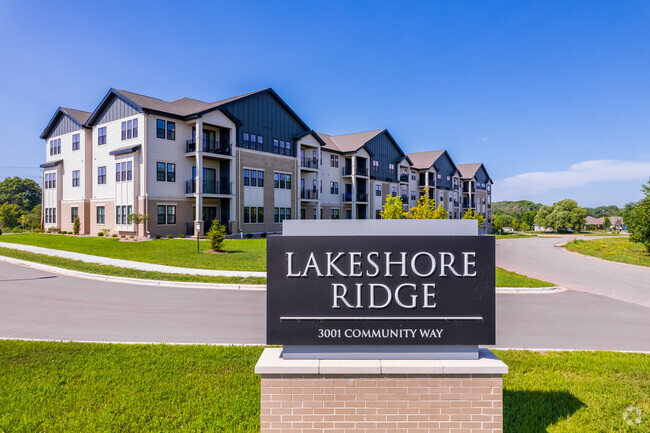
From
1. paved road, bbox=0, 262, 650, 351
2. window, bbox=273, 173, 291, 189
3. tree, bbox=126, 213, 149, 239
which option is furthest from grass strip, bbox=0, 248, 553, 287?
window, bbox=273, 173, 291, 189

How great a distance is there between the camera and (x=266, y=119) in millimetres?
37406

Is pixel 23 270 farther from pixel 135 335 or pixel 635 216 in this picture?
pixel 635 216

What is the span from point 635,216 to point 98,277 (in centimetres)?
3561

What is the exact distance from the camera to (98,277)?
14.7 metres

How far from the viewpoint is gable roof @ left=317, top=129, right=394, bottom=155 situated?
157 feet

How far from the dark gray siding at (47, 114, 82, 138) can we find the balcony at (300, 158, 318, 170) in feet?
70.0

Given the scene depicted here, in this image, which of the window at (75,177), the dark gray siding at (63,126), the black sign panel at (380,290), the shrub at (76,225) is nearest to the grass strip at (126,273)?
the black sign panel at (380,290)

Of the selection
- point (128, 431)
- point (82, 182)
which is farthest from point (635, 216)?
point (82, 182)

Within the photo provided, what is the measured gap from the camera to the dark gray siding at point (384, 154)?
168 feet

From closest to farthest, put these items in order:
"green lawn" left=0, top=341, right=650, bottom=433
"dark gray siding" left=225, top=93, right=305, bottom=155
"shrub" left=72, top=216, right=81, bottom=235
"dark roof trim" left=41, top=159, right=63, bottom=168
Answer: "green lawn" left=0, top=341, right=650, bottom=433, "shrub" left=72, top=216, right=81, bottom=235, "dark gray siding" left=225, top=93, right=305, bottom=155, "dark roof trim" left=41, top=159, right=63, bottom=168

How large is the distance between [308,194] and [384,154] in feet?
53.8

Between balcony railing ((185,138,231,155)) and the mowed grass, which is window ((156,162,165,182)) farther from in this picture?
the mowed grass

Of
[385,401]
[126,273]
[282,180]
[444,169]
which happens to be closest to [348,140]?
[282,180]

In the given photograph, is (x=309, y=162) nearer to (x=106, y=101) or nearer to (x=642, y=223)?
(x=106, y=101)
